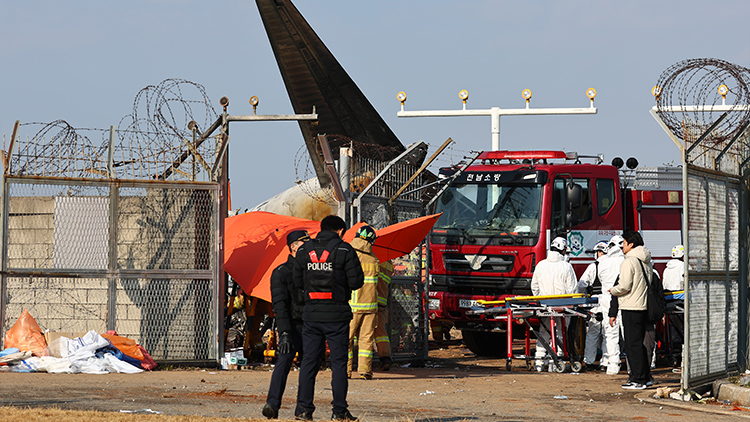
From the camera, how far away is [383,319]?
13516 mm

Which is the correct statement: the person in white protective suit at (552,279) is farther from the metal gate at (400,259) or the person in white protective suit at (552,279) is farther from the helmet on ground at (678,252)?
the helmet on ground at (678,252)

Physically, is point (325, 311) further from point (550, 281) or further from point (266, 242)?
point (550, 281)

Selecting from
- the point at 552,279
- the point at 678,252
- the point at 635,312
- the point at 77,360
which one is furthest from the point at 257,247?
the point at 678,252

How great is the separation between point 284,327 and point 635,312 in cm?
506

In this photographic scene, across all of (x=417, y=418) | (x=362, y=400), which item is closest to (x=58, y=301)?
(x=362, y=400)

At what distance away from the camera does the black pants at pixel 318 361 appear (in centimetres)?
788

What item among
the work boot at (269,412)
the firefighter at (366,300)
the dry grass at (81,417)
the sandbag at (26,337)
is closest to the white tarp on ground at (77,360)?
the sandbag at (26,337)

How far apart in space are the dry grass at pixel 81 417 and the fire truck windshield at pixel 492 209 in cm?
848

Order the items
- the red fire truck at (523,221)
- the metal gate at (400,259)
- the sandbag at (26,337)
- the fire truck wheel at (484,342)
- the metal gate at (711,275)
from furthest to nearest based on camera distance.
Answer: the fire truck wheel at (484,342)
the red fire truck at (523,221)
the metal gate at (400,259)
the sandbag at (26,337)
the metal gate at (711,275)

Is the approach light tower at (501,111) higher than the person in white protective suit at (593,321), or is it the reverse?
the approach light tower at (501,111)

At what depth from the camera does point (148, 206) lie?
1269cm

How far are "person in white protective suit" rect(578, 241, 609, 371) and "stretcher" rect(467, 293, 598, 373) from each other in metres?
0.18

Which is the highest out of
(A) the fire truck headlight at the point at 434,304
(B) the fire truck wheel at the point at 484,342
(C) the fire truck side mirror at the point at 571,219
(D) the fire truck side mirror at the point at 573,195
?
(D) the fire truck side mirror at the point at 573,195

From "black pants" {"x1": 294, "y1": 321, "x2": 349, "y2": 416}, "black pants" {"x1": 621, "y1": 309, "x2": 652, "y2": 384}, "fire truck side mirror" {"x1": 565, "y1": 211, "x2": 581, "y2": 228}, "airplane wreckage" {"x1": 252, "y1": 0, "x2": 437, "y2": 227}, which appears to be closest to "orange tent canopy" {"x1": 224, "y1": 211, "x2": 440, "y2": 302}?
"airplane wreckage" {"x1": 252, "y1": 0, "x2": 437, "y2": 227}
